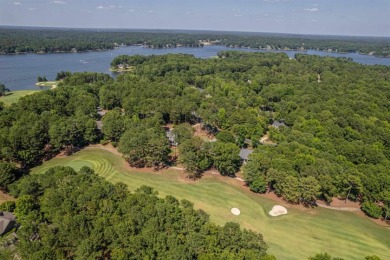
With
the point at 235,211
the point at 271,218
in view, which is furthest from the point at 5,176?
the point at 271,218

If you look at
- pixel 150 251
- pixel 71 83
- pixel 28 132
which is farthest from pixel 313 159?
pixel 71 83

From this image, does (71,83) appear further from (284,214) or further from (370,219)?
(370,219)

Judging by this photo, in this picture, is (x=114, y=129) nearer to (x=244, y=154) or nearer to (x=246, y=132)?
(x=244, y=154)

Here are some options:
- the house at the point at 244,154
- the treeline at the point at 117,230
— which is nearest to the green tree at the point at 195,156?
the house at the point at 244,154

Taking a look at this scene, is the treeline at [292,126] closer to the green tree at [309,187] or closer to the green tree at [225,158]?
the green tree at [309,187]

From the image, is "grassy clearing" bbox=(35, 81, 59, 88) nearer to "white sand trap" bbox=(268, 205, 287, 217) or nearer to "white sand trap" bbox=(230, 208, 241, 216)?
"white sand trap" bbox=(230, 208, 241, 216)

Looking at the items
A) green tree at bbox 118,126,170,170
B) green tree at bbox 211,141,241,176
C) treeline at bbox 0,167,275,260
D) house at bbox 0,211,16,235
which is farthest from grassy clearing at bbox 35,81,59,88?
treeline at bbox 0,167,275,260
